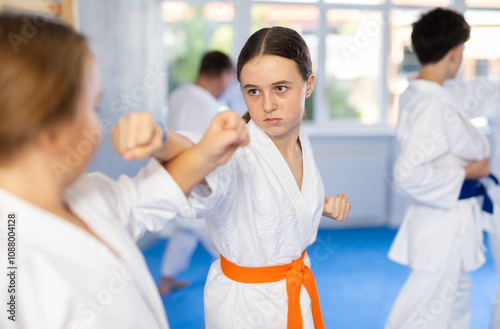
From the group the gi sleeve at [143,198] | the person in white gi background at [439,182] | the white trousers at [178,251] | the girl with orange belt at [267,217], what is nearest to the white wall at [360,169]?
the white trousers at [178,251]

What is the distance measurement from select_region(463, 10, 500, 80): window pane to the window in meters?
0.01

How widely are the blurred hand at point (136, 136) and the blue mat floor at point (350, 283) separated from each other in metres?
2.12

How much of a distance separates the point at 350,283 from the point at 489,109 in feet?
5.24

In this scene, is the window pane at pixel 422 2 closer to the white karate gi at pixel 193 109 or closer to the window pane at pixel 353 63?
the window pane at pixel 353 63

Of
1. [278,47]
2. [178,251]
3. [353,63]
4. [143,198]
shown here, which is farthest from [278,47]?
[353,63]

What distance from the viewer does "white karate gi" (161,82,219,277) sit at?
11.0ft

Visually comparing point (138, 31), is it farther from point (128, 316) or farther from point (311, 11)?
point (128, 316)

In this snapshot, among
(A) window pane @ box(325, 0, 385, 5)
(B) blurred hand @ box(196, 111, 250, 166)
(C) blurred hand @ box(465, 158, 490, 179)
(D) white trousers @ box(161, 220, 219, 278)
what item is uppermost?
(A) window pane @ box(325, 0, 385, 5)

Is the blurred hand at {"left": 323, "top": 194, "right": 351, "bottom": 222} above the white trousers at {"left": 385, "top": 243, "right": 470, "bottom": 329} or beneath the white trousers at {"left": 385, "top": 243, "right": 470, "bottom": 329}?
above

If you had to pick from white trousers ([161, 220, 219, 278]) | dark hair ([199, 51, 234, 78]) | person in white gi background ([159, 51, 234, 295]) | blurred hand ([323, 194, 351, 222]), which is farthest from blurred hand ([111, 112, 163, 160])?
dark hair ([199, 51, 234, 78])

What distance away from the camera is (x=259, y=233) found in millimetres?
1348

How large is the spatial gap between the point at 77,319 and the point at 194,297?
2506 millimetres

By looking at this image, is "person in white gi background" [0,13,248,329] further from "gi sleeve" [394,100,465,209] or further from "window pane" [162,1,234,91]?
"window pane" [162,1,234,91]

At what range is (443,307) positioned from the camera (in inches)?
83.6
